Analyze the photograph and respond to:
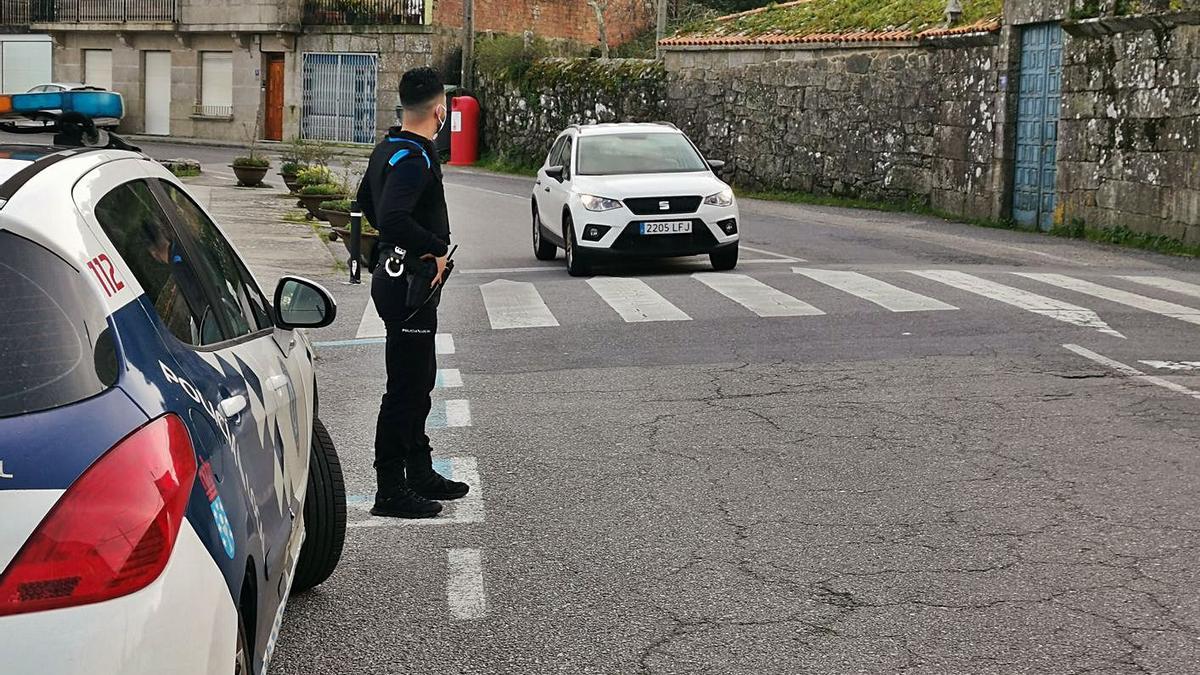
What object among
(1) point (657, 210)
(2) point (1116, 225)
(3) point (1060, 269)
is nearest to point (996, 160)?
(2) point (1116, 225)

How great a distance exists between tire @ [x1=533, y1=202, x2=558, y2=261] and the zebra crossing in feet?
7.95

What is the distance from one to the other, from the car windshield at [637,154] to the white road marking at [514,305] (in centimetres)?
226

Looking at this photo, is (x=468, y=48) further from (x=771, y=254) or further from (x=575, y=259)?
(x=575, y=259)

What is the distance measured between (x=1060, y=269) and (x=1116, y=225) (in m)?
5.65

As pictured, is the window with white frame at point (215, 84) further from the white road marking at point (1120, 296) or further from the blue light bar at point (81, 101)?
the white road marking at point (1120, 296)

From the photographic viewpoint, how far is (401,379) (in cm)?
641

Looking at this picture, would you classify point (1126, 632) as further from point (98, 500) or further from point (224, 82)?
point (224, 82)

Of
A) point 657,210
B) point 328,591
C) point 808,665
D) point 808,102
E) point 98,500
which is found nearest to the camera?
point 98,500

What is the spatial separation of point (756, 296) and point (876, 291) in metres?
1.06

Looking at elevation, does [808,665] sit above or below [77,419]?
below

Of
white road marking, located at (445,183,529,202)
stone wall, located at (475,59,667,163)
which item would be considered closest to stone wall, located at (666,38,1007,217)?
stone wall, located at (475,59,667,163)

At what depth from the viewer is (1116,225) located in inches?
855

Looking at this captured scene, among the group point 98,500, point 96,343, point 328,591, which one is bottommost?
point 328,591

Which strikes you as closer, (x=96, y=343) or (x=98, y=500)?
(x=98, y=500)
